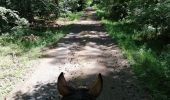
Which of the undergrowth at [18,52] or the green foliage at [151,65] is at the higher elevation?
the undergrowth at [18,52]

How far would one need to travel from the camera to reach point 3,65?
12.8m

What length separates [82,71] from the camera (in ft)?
40.5

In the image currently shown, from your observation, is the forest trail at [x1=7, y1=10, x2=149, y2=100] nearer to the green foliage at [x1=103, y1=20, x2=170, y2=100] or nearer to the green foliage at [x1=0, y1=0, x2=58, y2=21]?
the green foliage at [x1=103, y1=20, x2=170, y2=100]

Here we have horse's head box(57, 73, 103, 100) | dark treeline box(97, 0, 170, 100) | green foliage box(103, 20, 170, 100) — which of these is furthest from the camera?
dark treeline box(97, 0, 170, 100)

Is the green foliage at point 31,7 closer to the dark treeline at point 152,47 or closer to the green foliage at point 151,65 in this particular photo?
the dark treeline at point 152,47

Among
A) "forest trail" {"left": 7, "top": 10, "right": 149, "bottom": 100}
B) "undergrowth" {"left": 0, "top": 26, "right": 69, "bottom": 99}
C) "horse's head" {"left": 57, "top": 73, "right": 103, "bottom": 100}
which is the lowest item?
"forest trail" {"left": 7, "top": 10, "right": 149, "bottom": 100}

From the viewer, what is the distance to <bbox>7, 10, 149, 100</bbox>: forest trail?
32.6 feet

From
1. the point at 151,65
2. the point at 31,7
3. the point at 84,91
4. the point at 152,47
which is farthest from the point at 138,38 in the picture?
the point at 84,91

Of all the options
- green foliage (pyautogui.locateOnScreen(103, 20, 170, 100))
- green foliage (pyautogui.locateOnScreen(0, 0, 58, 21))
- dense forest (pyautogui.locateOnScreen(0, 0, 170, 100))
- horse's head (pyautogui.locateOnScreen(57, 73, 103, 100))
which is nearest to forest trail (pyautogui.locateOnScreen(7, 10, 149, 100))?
green foliage (pyautogui.locateOnScreen(103, 20, 170, 100))

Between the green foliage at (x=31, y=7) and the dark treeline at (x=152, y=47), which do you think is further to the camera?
the green foliage at (x=31, y=7)

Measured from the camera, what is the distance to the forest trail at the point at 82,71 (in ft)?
32.6

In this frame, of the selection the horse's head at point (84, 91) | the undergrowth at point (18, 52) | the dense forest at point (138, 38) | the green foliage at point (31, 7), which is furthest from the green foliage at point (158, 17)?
the horse's head at point (84, 91)

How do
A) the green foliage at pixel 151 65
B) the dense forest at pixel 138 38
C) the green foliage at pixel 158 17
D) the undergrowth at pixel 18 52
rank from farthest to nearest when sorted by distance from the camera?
the green foliage at pixel 158 17
the undergrowth at pixel 18 52
the dense forest at pixel 138 38
the green foliage at pixel 151 65

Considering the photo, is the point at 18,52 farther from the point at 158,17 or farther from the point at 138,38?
the point at 138,38
